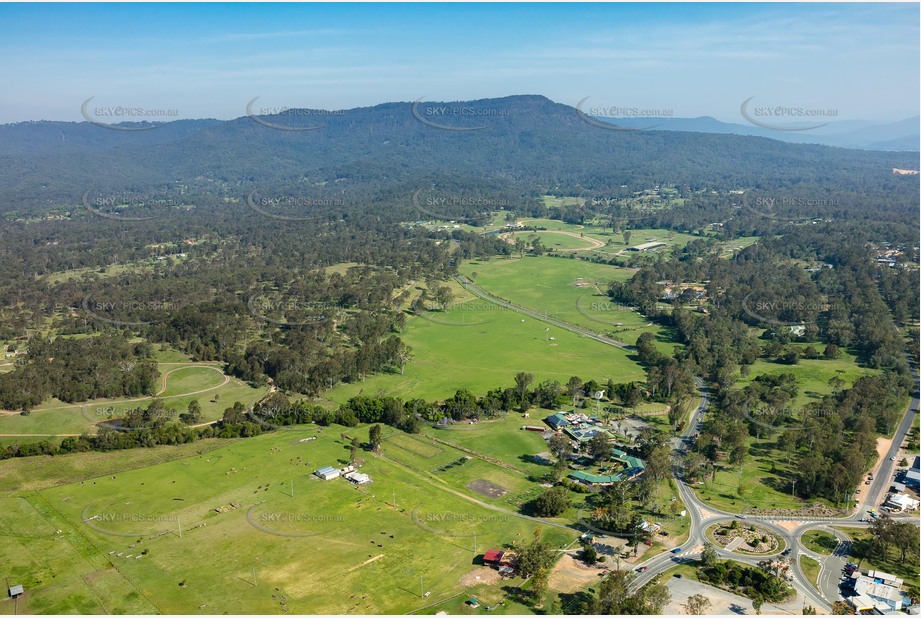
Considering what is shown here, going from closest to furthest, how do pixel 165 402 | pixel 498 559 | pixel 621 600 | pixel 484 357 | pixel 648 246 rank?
pixel 621 600, pixel 498 559, pixel 165 402, pixel 484 357, pixel 648 246

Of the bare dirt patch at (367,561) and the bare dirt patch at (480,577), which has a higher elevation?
the bare dirt patch at (367,561)

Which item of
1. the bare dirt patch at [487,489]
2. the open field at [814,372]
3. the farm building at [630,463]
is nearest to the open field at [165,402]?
the bare dirt patch at [487,489]

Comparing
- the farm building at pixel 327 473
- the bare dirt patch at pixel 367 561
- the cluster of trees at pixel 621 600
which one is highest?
the cluster of trees at pixel 621 600

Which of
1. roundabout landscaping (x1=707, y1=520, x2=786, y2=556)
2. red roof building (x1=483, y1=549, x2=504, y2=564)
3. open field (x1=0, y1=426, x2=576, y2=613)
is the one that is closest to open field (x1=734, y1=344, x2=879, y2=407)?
roundabout landscaping (x1=707, y1=520, x2=786, y2=556)

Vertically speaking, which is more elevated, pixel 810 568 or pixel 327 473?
pixel 327 473

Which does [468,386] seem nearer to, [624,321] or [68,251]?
[624,321]

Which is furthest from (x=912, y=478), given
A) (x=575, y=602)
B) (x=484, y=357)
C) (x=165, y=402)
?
(x=165, y=402)

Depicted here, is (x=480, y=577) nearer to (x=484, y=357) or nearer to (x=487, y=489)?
(x=487, y=489)

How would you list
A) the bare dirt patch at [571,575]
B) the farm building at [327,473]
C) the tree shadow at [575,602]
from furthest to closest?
the farm building at [327,473] → the bare dirt patch at [571,575] → the tree shadow at [575,602]

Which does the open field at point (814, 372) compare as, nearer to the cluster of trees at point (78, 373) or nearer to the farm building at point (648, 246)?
the cluster of trees at point (78, 373)
